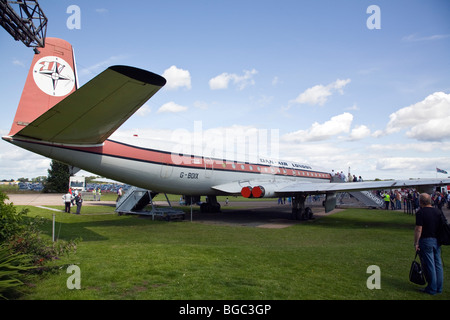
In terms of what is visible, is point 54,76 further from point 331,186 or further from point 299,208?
point 299,208

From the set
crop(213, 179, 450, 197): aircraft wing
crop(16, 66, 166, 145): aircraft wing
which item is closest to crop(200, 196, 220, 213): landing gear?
crop(213, 179, 450, 197): aircraft wing

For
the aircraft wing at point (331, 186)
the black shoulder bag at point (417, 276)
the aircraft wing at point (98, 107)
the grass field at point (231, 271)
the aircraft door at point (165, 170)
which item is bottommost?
the grass field at point (231, 271)

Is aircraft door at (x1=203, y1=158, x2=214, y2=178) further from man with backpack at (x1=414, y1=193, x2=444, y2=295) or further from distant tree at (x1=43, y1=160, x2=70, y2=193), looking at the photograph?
distant tree at (x1=43, y1=160, x2=70, y2=193)

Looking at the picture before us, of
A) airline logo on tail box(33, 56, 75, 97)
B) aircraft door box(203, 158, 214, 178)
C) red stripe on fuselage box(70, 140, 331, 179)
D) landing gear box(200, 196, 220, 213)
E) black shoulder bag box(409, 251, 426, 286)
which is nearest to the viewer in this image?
black shoulder bag box(409, 251, 426, 286)

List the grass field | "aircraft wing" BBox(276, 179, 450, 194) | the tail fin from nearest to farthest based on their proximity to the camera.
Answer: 1. the grass field
2. the tail fin
3. "aircraft wing" BBox(276, 179, 450, 194)

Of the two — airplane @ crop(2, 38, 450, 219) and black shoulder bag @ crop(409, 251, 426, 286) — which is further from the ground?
airplane @ crop(2, 38, 450, 219)

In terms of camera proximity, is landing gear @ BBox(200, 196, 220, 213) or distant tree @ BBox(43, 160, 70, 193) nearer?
landing gear @ BBox(200, 196, 220, 213)

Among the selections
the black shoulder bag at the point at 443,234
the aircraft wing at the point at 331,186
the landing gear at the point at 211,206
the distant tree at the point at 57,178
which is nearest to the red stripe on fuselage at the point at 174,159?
the aircraft wing at the point at 331,186

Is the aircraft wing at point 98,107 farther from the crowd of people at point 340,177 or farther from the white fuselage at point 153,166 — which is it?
the crowd of people at point 340,177

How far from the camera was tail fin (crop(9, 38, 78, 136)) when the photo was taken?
30.9 ft

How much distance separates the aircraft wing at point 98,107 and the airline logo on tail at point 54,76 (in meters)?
1.87

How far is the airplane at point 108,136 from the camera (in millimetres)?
6477

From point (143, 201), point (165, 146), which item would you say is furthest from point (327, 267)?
point (143, 201)
